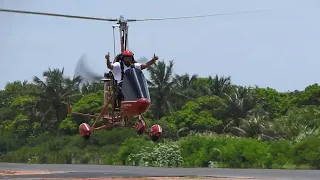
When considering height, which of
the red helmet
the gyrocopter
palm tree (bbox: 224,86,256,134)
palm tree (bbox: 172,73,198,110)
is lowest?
the gyrocopter

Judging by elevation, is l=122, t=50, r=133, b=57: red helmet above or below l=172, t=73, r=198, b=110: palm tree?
below

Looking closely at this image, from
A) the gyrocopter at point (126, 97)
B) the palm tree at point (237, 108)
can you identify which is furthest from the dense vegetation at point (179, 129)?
the gyrocopter at point (126, 97)

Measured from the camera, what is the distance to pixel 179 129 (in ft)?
230

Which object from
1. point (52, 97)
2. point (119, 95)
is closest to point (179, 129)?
point (52, 97)

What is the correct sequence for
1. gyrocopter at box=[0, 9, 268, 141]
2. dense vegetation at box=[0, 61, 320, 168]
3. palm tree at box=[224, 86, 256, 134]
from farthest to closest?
palm tree at box=[224, 86, 256, 134] → dense vegetation at box=[0, 61, 320, 168] → gyrocopter at box=[0, 9, 268, 141]

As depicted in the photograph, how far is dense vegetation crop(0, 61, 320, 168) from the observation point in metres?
54.3

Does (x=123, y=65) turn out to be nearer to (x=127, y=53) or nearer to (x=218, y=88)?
(x=127, y=53)

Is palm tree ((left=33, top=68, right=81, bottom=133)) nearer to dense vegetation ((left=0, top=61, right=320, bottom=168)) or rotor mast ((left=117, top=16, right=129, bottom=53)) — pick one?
dense vegetation ((left=0, top=61, right=320, bottom=168))

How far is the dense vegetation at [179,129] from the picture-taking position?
54.3 meters

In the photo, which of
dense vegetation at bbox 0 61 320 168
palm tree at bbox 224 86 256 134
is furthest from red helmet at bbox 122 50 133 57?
palm tree at bbox 224 86 256 134

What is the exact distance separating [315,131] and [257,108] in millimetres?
14176

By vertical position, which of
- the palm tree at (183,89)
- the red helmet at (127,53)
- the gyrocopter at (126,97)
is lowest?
the gyrocopter at (126,97)

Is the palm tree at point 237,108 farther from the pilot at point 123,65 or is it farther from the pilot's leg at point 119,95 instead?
the pilot at point 123,65

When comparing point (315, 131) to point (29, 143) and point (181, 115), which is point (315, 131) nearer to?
point (181, 115)
